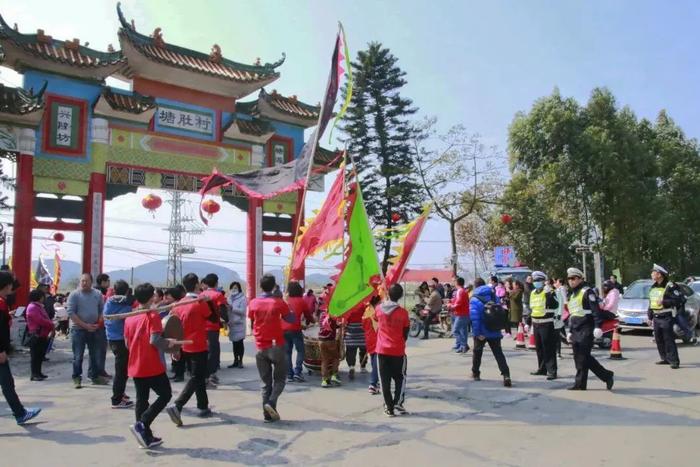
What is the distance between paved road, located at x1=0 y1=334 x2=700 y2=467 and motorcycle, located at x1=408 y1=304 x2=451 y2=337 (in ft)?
20.0

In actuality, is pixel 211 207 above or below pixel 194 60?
below

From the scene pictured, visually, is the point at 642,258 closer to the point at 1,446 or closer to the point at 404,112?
the point at 404,112

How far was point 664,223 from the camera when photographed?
88.3 feet

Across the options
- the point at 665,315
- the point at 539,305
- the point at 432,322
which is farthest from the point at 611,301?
the point at 432,322

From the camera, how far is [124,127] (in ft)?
54.8

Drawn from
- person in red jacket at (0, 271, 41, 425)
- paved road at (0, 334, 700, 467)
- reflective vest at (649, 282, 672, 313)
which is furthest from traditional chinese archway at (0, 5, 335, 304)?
reflective vest at (649, 282, 672, 313)

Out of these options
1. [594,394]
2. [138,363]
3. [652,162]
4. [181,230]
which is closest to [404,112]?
[652,162]

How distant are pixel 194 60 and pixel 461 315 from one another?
12618 mm

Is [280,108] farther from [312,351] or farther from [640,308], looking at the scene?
[640,308]

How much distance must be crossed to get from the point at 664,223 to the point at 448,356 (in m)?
21.2

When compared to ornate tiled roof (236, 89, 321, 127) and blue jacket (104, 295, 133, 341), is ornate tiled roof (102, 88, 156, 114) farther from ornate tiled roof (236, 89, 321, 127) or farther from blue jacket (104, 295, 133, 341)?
blue jacket (104, 295, 133, 341)

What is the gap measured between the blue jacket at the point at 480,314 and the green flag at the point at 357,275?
1.89 meters

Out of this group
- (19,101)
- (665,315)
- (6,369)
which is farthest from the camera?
(19,101)

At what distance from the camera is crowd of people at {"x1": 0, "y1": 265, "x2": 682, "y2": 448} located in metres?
5.43
